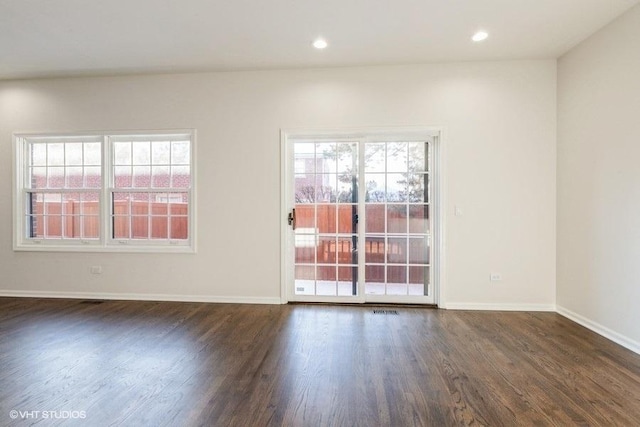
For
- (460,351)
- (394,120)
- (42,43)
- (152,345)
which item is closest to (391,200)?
(394,120)

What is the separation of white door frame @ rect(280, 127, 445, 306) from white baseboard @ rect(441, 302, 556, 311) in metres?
0.17

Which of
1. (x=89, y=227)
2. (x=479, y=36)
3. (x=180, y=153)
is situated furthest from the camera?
(x=89, y=227)

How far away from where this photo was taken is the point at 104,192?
423 cm

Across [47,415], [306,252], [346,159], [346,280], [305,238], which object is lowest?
[47,415]

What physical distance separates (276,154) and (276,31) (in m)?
1.38

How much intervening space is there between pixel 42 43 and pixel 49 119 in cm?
125

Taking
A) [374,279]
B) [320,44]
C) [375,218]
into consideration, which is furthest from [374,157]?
[374,279]

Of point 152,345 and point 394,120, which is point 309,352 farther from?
point 394,120

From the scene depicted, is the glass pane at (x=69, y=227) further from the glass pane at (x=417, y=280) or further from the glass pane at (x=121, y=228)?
the glass pane at (x=417, y=280)

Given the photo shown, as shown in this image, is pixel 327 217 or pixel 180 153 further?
pixel 180 153

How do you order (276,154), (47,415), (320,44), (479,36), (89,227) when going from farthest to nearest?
(89,227), (276,154), (320,44), (479,36), (47,415)

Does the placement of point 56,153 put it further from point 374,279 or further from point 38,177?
point 374,279

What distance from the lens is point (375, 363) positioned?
244 centimetres

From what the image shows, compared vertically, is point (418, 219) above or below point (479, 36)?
below
